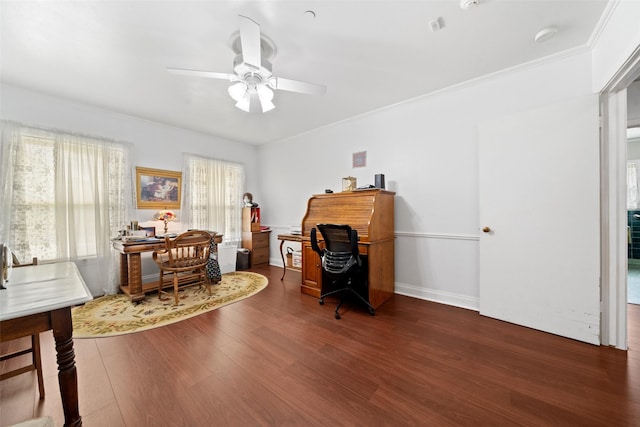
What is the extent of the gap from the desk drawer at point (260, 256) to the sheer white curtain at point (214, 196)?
0.47 m

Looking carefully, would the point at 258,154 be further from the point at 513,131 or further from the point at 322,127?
the point at 513,131

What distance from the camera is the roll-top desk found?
2.74 metres

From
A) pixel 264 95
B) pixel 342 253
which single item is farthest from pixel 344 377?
pixel 264 95

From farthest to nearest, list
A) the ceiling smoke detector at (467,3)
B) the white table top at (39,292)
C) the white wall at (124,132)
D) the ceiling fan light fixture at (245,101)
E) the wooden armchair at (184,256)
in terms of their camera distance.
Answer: the wooden armchair at (184,256)
the white wall at (124,132)
the ceiling fan light fixture at (245,101)
the ceiling smoke detector at (467,3)
the white table top at (39,292)

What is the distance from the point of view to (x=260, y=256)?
4.89 meters

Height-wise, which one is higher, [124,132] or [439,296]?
[124,132]

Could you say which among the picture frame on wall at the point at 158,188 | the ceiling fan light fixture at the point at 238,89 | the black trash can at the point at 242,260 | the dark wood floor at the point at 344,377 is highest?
the ceiling fan light fixture at the point at 238,89

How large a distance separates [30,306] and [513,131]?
144 inches

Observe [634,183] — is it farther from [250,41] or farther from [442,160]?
[250,41]

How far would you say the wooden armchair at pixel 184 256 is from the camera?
115 inches

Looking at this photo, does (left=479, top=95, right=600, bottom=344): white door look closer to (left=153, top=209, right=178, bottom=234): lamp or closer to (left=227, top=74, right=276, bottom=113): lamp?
(left=227, top=74, right=276, bottom=113): lamp

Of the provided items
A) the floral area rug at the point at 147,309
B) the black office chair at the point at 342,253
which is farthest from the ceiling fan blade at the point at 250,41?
the floral area rug at the point at 147,309

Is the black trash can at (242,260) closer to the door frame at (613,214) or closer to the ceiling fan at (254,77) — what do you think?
the ceiling fan at (254,77)

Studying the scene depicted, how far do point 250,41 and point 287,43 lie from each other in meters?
0.52
